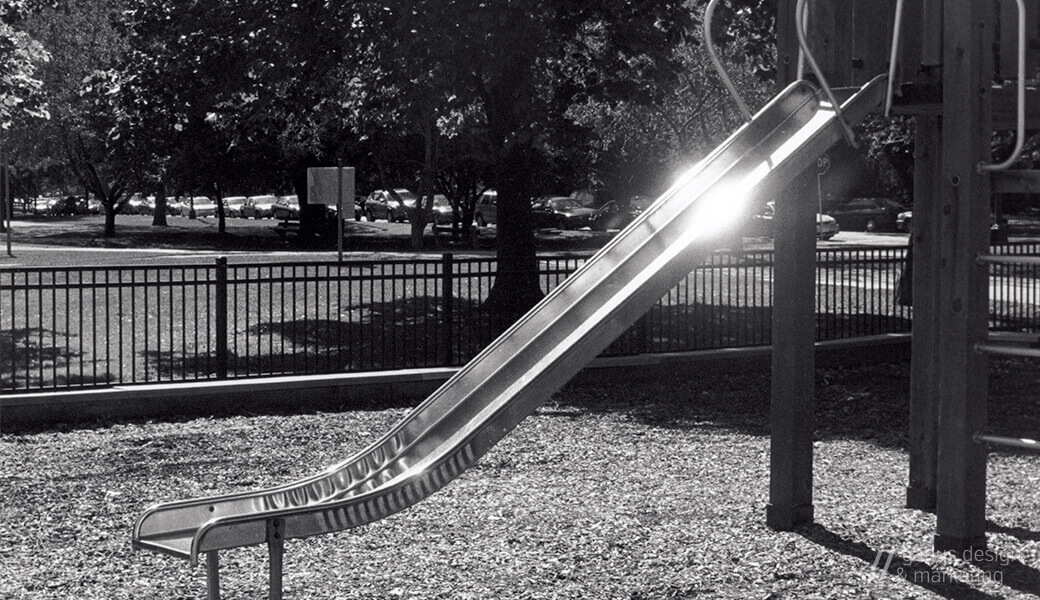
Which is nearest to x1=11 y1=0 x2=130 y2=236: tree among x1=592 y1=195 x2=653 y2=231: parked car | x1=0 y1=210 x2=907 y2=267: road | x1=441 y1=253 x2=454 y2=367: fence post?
x1=0 y1=210 x2=907 y2=267: road

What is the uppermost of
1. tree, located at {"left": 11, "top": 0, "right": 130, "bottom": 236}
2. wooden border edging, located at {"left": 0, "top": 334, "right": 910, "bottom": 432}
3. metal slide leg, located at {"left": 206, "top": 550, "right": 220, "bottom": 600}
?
tree, located at {"left": 11, "top": 0, "right": 130, "bottom": 236}

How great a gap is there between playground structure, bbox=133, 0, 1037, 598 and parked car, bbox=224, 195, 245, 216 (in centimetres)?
6800

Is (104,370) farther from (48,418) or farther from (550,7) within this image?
(550,7)

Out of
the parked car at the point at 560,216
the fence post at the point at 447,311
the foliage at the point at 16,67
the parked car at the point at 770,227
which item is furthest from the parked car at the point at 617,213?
the fence post at the point at 447,311

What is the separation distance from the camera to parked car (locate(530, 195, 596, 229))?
172 ft

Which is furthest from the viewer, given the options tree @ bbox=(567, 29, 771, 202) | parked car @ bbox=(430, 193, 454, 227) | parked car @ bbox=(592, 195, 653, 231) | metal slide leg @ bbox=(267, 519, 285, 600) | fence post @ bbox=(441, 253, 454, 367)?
parked car @ bbox=(430, 193, 454, 227)

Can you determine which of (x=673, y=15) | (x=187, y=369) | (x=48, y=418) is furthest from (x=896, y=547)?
(x=673, y=15)

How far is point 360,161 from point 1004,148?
23.3m

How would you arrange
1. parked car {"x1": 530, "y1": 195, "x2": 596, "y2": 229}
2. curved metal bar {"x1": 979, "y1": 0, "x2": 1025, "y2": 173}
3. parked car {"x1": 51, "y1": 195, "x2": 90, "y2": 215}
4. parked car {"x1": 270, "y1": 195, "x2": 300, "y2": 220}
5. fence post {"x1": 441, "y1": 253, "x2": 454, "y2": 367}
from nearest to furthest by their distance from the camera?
curved metal bar {"x1": 979, "y1": 0, "x2": 1025, "y2": 173} < fence post {"x1": 441, "y1": 253, "x2": 454, "y2": 367} < parked car {"x1": 530, "y1": 195, "x2": 596, "y2": 229} < parked car {"x1": 270, "y1": 195, "x2": 300, "y2": 220} < parked car {"x1": 51, "y1": 195, "x2": 90, "y2": 215}

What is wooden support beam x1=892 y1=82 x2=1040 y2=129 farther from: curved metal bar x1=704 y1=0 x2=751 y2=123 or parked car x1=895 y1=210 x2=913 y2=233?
parked car x1=895 y1=210 x2=913 y2=233

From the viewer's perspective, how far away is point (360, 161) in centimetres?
4194

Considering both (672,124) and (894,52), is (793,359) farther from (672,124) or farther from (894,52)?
(672,124)

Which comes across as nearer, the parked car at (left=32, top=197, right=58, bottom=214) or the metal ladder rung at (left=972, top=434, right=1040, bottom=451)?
the metal ladder rung at (left=972, top=434, right=1040, bottom=451)

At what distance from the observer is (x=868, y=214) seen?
53594 millimetres
